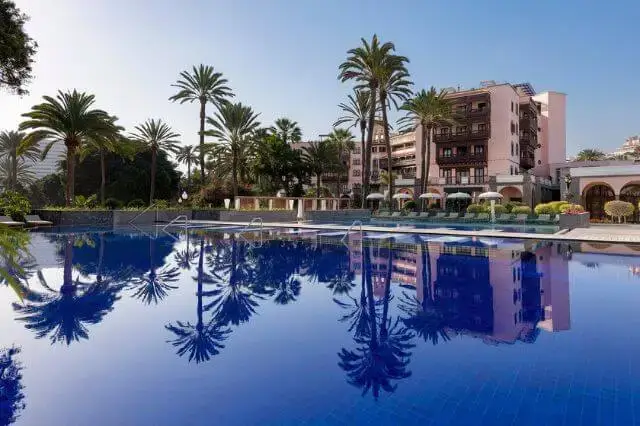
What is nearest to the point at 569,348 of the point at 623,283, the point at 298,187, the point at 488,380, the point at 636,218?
the point at 488,380

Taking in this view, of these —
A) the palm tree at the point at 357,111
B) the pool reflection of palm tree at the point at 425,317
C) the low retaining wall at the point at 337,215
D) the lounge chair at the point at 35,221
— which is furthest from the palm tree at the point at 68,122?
the pool reflection of palm tree at the point at 425,317

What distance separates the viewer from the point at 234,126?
1689 inches

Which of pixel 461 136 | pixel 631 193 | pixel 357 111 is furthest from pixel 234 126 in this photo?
pixel 631 193

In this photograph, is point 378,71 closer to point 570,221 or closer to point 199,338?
point 570,221

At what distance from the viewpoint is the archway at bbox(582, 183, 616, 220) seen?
130ft

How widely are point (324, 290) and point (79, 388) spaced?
5.99 m

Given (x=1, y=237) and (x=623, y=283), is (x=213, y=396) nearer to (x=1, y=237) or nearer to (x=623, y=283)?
(x=1, y=237)

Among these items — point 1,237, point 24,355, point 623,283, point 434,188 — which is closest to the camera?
point 1,237

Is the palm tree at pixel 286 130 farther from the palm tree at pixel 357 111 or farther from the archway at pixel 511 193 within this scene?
the archway at pixel 511 193

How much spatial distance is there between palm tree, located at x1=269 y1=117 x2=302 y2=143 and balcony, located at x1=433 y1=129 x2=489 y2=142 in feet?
63.9

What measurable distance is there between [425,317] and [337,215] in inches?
1232

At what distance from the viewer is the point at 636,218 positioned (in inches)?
1468

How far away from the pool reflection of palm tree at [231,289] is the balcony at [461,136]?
42.7 m

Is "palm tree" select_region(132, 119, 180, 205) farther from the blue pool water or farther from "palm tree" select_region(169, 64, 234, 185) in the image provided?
the blue pool water
